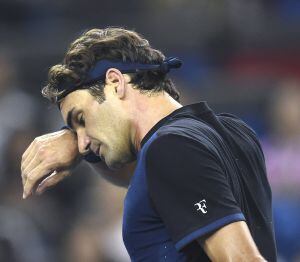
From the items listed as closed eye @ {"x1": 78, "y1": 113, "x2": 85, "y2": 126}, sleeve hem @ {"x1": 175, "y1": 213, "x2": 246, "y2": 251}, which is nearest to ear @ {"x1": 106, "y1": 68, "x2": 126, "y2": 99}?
closed eye @ {"x1": 78, "y1": 113, "x2": 85, "y2": 126}

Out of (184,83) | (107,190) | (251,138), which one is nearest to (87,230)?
(107,190)

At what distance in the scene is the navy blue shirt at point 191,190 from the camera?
2.51 metres

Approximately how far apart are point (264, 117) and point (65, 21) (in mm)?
2346

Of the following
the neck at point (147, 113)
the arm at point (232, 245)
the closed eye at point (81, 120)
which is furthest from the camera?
the closed eye at point (81, 120)

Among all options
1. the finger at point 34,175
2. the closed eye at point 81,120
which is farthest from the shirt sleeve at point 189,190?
the finger at point 34,175

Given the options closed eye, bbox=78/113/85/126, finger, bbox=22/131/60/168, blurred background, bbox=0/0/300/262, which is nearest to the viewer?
closed eye, bbox=78/113/85/126

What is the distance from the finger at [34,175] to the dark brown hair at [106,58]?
1.15 feet

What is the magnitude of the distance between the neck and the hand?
516 mm

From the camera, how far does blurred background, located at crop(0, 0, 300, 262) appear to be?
19.9ft

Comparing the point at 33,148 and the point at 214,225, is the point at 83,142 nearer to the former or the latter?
the point at 33,148

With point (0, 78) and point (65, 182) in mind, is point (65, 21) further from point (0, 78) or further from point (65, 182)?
point (65, 182)

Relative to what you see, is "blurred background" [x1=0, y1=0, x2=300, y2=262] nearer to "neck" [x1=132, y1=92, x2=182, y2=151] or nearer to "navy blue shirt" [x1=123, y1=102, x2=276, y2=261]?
"neck" [x1=132, y1=92, x2=182, y2=151]

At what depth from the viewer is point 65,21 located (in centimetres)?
820

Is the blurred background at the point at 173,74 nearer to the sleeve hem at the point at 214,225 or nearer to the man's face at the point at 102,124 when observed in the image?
the man's face at the point at 102,124
